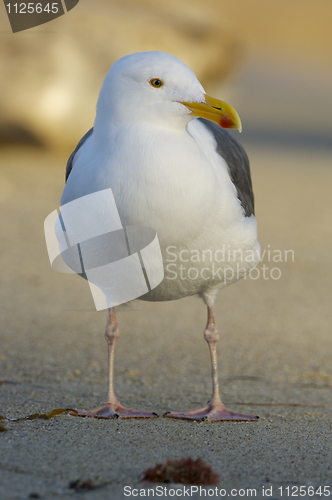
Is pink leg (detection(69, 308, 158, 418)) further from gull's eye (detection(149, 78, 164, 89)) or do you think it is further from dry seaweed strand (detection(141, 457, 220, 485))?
gull's eye (detection(149, 78, 164, 89))

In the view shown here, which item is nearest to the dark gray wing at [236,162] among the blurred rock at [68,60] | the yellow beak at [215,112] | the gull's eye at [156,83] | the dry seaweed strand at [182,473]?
the yellow beak at [215,112]

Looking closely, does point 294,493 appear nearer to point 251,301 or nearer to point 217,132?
point 217,132

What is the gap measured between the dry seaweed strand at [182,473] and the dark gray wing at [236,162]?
1789 mm

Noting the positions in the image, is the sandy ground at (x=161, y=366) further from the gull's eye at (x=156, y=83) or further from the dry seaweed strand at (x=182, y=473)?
the gull's eye at (x=156, y=83)

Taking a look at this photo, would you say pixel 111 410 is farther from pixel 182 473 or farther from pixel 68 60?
pixel 68 60

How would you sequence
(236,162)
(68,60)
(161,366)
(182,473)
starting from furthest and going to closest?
(68,60)
(161,366)
(236,162)
(182,473)

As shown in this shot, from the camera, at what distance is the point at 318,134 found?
2038 cm

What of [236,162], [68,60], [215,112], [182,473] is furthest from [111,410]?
[68,60]

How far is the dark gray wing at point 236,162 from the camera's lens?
3.69m

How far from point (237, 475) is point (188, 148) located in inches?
63.4

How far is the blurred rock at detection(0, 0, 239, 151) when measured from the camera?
11.1 meters

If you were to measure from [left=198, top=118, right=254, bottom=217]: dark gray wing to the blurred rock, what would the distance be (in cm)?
752

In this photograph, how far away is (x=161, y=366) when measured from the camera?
5.28 m

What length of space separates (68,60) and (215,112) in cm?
897
